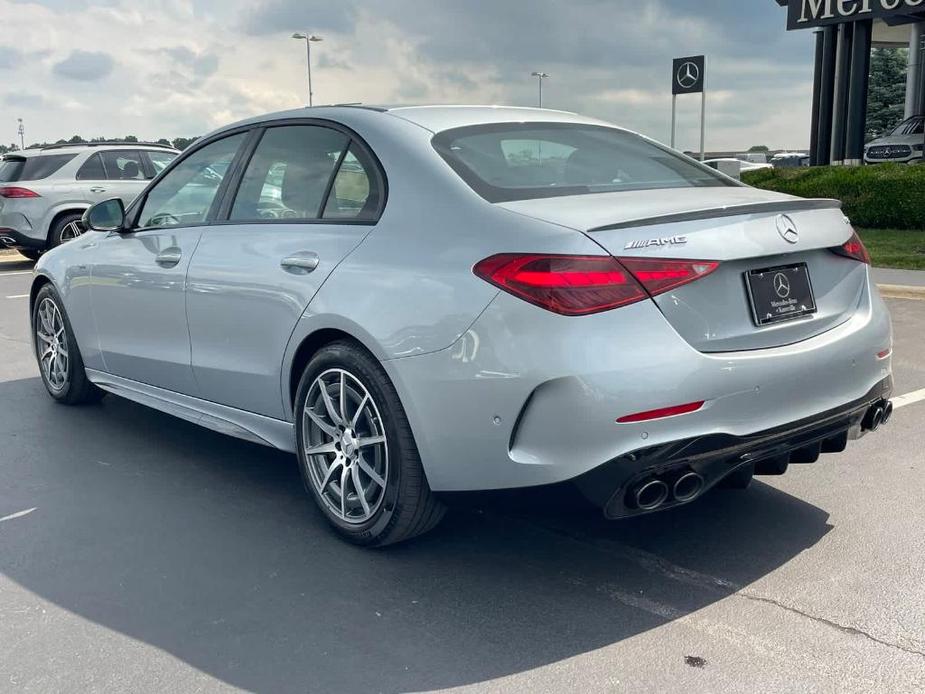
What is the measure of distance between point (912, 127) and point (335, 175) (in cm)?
2637

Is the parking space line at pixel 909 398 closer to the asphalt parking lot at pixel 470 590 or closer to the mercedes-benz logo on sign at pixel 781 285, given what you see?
the asphalt parking lot at pixel 470 590

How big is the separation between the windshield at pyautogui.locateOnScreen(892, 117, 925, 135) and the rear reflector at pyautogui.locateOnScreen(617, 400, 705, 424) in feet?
86.8

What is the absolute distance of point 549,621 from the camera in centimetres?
317

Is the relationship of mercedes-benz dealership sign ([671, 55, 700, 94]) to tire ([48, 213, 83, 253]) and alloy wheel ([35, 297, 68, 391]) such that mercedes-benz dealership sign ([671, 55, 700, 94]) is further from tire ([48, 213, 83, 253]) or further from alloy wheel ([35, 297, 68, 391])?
alloy wheel ([35, 297, 68, 391])

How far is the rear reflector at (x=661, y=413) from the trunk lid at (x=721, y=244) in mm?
195

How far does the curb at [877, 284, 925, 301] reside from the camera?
32.6ft

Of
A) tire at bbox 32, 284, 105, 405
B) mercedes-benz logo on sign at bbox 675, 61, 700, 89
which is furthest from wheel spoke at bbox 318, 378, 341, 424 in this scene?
mercedes-benz logo on sign at bbox 675, 61, 700, 89

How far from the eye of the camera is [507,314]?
309 centimetres

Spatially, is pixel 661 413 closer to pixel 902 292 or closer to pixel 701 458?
pixel 701 458

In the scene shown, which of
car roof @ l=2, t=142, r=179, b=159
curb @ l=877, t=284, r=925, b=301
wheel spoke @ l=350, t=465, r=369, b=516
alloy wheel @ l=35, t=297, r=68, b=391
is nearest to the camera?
wheel spoke @ l=350, t=465, r=369, b=516

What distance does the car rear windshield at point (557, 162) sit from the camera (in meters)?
3.57

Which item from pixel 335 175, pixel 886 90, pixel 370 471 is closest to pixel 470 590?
pixel 370 471

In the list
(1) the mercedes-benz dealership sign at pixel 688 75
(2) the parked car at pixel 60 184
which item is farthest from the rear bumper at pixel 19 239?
(1) the mercedes-benz dealership sign at pixel 688 75

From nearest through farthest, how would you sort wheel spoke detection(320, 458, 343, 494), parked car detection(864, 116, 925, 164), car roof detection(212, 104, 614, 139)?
1. wheel spoke detection(320, 458, 343, 494)
2. car roof detection(212, 104, 614, 139)
3. parked car detection(864, 116, 925, 164)
